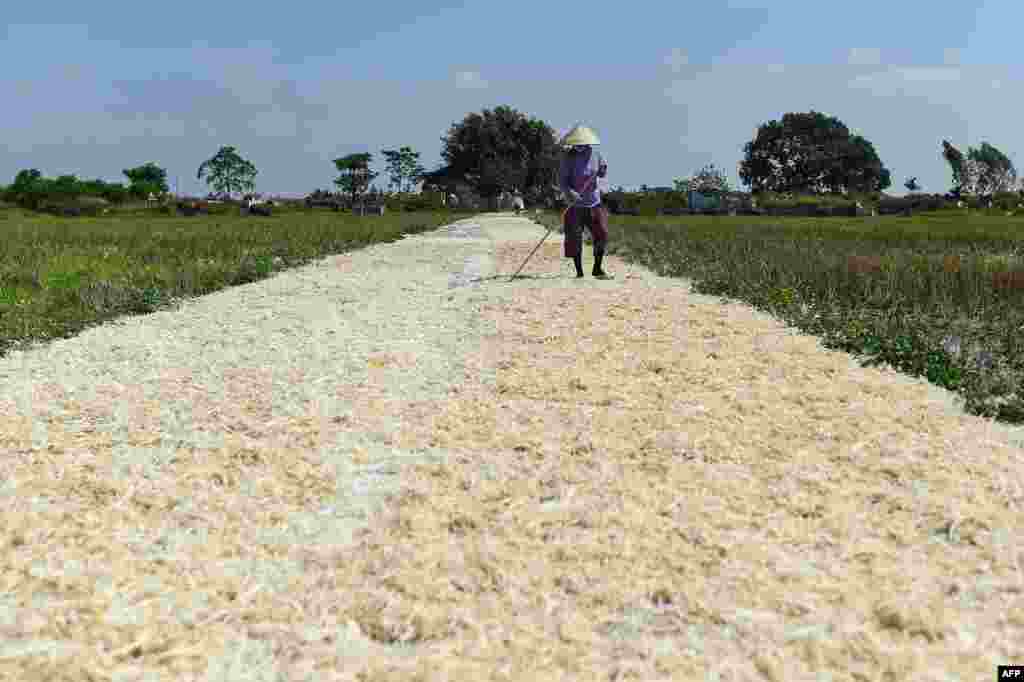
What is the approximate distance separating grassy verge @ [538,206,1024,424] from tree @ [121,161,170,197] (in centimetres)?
8772

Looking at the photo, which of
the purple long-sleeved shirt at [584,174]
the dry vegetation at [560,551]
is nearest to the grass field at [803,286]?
the dry vegetation at [560,551]

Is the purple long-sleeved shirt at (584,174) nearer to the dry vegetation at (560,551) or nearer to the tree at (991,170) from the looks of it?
the dry vegetation at (560,551)

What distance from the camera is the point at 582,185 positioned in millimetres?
12758

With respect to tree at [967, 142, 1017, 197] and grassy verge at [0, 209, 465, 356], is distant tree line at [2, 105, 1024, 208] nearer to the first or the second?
tree at [967, 142, 1017, 197]

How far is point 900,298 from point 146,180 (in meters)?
105

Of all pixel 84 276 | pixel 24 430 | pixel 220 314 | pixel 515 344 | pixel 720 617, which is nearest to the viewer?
pixel 720 617

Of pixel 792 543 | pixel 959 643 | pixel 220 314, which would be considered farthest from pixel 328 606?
pixel 220 314

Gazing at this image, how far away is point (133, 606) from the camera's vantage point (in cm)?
309

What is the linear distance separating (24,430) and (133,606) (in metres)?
2.65

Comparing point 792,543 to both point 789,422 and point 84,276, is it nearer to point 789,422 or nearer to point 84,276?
point 789,422

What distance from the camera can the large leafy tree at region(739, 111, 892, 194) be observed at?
10744 centimetres

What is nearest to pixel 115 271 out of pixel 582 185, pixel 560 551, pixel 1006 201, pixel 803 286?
pixel 582 185

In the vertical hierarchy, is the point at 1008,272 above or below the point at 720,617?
above

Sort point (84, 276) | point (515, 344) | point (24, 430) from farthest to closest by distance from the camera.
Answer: point (84, 276), point (515, 344), point (24, 430)
